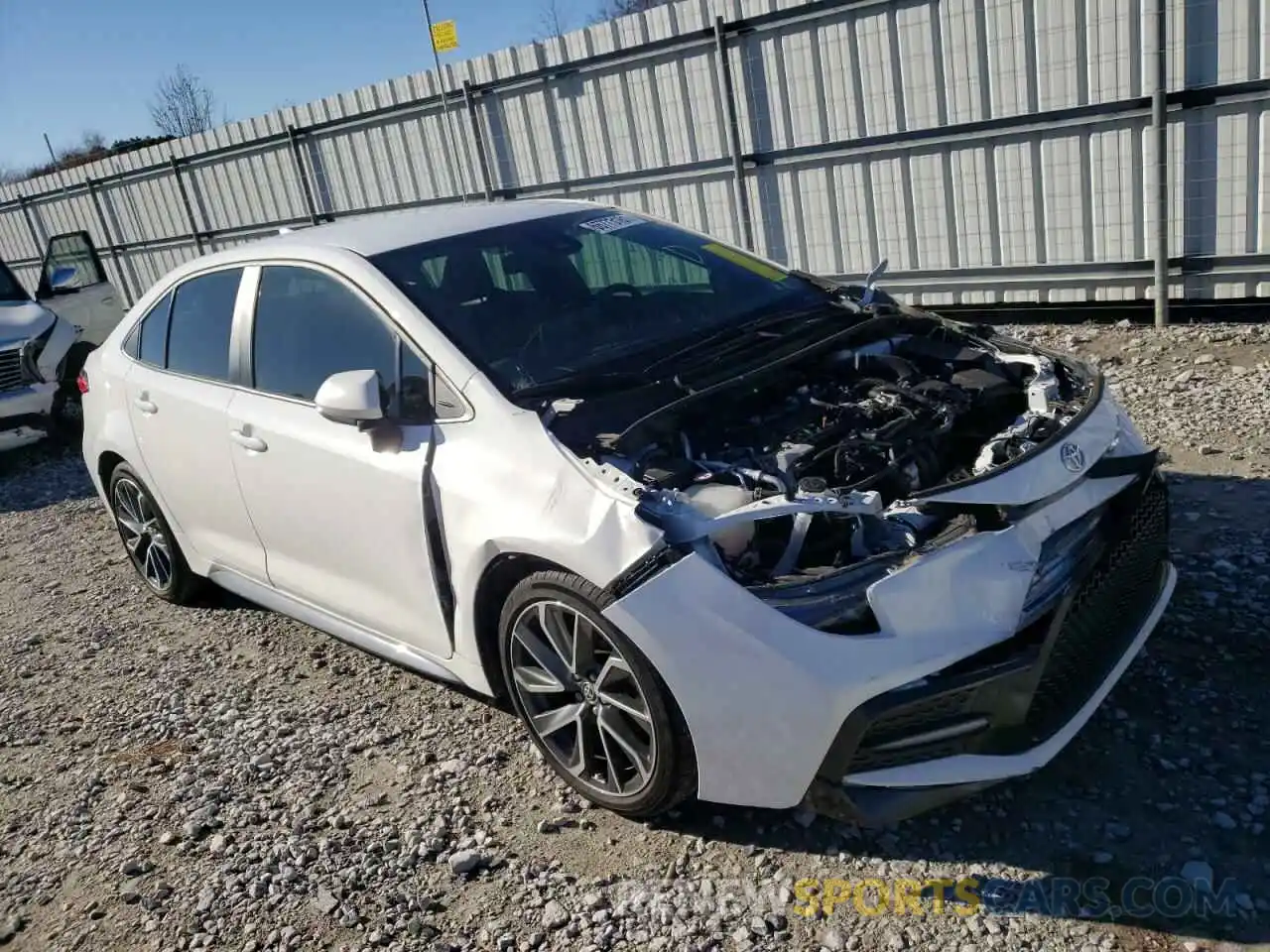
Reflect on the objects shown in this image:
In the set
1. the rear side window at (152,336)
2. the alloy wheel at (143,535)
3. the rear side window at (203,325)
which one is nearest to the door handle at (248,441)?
the rear side window at (203,325)

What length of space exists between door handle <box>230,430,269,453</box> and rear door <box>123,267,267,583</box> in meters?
0.08

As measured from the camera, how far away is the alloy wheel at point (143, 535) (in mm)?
5172

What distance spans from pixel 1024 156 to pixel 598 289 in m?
4.71

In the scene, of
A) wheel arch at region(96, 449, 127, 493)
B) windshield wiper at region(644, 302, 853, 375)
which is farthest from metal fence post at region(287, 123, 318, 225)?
windshield wiper at region(644, 302, 853, 375)

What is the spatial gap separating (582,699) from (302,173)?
11331mm

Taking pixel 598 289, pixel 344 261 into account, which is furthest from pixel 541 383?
pixel 344 261

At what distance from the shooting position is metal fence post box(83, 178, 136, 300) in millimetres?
16828

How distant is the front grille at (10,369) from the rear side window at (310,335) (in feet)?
21.1

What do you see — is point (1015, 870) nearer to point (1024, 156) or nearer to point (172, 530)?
point (172, 530)

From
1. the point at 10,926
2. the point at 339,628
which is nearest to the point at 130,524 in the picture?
the point at 339,628

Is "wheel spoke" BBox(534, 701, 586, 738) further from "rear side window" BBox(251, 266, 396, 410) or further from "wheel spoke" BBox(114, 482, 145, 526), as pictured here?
"wheel spoke" BBox(114, 482, 145, 526)

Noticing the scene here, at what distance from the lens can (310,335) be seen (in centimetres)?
388

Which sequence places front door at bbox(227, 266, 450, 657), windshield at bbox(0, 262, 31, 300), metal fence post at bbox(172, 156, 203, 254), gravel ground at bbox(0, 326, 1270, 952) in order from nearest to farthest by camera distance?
1. gravel ground at bbox(0, 326, 1270, 952)
2. front door at bbox(227, 266, 450, 657)
3. windshield at bbox(0, 262, 31, 300)
4. metal fence post at bbox(172, 156, 203, 254)

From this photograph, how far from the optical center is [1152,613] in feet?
10.2
